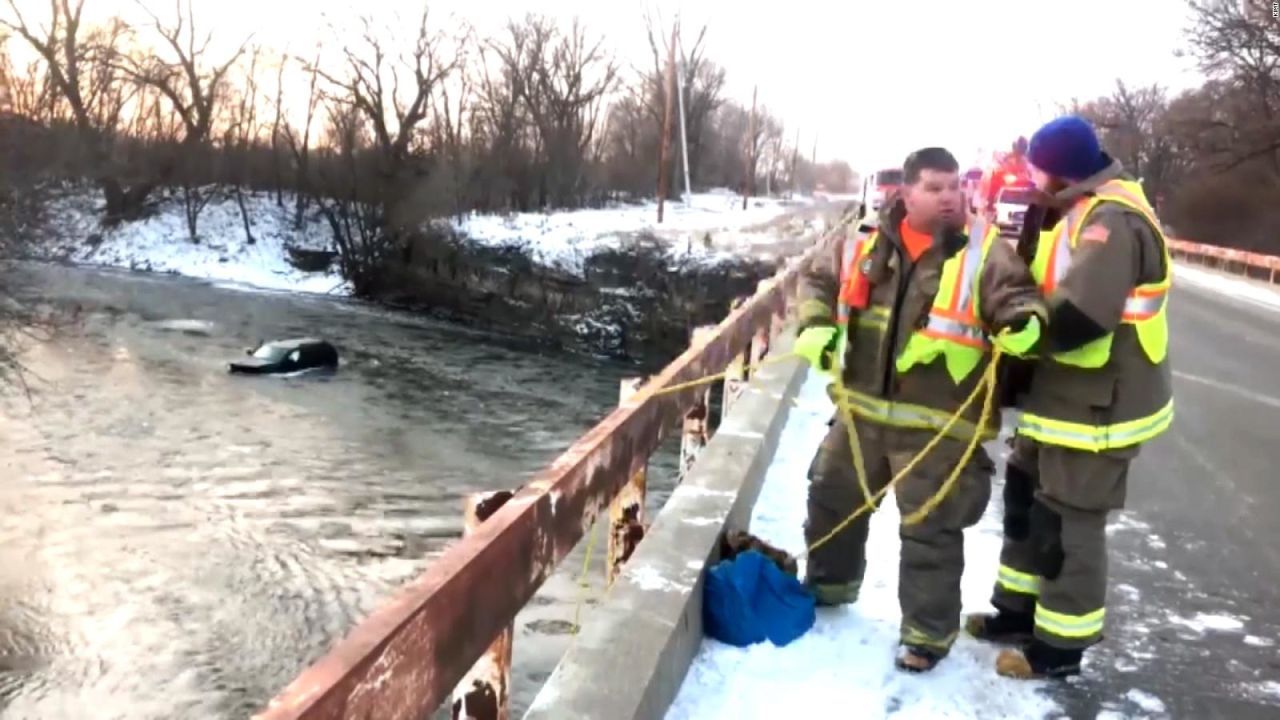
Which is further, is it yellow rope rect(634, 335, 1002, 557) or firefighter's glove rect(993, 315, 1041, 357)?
yellow rope rect(634, 335, 1002, 557)

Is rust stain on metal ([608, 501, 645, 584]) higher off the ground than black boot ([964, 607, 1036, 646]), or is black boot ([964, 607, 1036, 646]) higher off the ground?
rust stain on metal ([608, 501, 645, 584])

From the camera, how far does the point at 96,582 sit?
620 inches

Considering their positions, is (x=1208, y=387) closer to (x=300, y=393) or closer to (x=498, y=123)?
(x=300, y=393)

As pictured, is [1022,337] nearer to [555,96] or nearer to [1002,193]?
[1002,193]

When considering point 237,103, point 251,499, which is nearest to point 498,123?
point 237,103

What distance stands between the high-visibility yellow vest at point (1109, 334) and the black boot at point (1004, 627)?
0.75 metres

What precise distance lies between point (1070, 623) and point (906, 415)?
883mm

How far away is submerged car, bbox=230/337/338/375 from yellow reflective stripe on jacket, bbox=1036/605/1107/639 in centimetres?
2802

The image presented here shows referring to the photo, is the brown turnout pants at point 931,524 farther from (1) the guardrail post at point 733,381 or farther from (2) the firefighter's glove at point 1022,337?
(1) the guardrail post at point 733,381

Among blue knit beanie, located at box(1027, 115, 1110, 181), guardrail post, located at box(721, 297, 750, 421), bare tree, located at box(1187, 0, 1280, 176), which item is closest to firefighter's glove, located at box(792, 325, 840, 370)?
blue knit beanie, located at box(1027, 115, 1110, 181)

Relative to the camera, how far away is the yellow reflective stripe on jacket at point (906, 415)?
3969mm

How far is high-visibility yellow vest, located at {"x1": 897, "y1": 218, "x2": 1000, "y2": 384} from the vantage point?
12.7 feet

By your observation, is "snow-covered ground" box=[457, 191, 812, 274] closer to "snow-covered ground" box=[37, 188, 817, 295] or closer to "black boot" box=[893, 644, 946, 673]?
"snow-covered ground" box=[37, 188, 817, 295]

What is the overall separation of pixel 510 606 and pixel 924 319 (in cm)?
187
